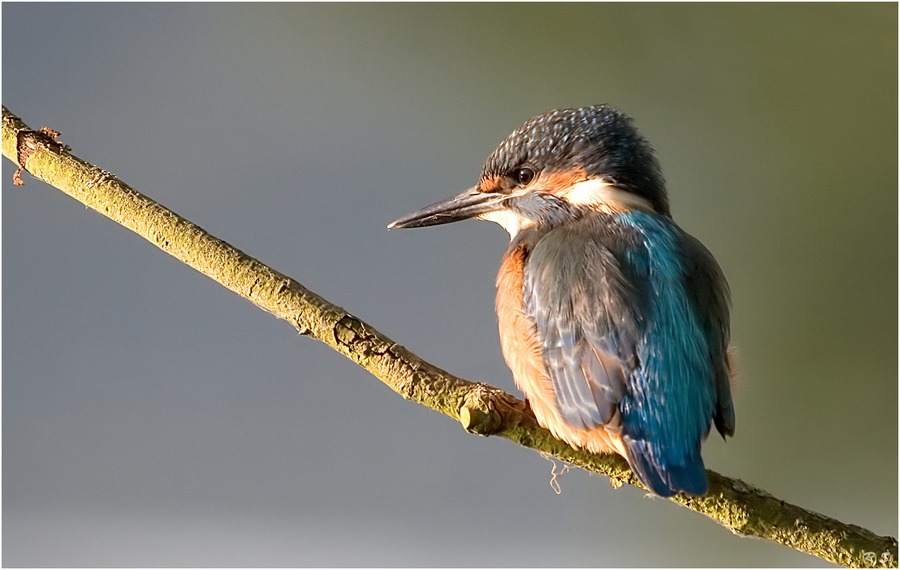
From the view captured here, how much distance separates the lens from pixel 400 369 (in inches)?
48.3

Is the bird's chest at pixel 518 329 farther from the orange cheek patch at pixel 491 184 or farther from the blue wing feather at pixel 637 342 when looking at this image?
the orange cheek patch at pixel 491 184

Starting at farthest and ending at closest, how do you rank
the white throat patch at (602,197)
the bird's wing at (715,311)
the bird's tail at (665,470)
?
the white throat patch at (602,197) < the bird's wing at (715,311) < the bird's tail at (665,470)

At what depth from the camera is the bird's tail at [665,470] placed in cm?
117

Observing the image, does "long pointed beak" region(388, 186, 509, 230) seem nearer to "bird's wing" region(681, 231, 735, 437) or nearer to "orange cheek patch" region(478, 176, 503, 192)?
"orange cheek patch" region(478, 176, 503, 192)

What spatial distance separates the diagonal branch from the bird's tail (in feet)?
0.18

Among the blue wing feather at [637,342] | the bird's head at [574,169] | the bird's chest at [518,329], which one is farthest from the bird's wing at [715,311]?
the bird's chest at [518,329]

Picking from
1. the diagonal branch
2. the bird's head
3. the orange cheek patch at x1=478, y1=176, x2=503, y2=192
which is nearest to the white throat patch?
the bird's head

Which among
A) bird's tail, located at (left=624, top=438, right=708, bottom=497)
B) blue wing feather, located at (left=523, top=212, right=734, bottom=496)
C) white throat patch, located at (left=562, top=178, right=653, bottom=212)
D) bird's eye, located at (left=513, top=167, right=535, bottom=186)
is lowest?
bird's tail, located at (left=624, top=438, right=708, bottom=497)

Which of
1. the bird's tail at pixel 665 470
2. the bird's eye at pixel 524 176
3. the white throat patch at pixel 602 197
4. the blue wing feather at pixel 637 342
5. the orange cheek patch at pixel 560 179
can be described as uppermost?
the bird's eye at pixel 524 176

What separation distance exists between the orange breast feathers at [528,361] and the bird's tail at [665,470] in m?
0.02

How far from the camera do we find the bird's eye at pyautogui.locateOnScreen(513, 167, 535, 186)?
152 centimetres

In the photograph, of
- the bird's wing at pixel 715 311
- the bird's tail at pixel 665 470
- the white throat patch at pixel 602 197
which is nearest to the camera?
the bird's tail at pixel 665 470

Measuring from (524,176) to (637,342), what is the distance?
14.7 inches

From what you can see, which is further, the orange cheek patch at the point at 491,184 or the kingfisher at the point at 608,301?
the orange cheek patch at the point at 491,184
